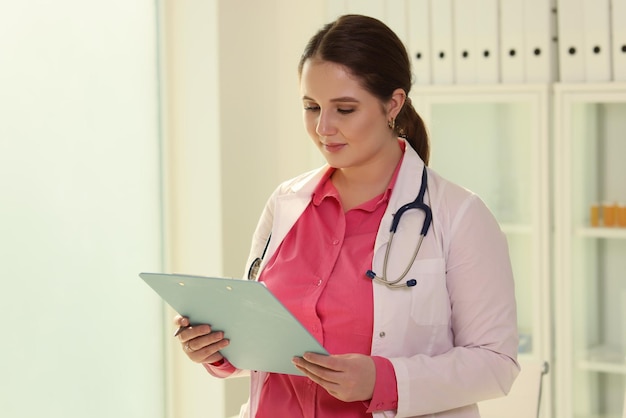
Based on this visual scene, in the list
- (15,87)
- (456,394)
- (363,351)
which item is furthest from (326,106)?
(15,87)

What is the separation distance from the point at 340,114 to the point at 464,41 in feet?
5.34

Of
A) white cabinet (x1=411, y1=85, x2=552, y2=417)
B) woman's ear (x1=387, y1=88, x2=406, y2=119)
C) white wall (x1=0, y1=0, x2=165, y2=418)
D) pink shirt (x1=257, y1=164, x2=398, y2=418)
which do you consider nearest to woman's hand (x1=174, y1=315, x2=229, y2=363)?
pink shirt (x1=257, y1=164, x2=398, y2=418)

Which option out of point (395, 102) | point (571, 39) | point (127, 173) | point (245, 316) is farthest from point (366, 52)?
point (571, 39)

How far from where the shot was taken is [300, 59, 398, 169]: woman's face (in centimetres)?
179

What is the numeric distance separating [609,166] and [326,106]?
178 centimetres

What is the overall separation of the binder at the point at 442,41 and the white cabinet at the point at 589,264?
420 mm

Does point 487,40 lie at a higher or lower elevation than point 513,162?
higher

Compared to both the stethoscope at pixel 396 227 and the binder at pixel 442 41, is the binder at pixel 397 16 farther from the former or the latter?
the stethoscope at pixel 396 227

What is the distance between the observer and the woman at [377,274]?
1.68 meters

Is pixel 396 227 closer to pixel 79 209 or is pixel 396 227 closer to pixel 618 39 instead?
pixel 79 209

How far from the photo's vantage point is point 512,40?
3225 millimetres

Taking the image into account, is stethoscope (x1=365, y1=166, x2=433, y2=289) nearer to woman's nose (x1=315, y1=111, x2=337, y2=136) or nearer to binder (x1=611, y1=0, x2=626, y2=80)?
woman's nose (x1=315, y1=111, x2=337, y2=136)

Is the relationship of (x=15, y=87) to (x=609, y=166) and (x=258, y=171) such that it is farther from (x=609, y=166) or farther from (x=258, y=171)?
(x=609, y=166)

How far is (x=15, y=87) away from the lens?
256 cm
